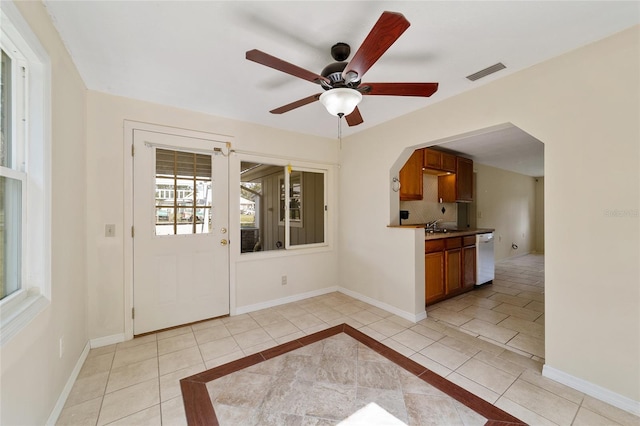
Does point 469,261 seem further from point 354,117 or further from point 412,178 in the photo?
point 354,117

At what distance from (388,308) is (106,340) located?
3.09 meters

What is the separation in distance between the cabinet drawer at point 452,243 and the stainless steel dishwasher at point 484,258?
22.6 inches

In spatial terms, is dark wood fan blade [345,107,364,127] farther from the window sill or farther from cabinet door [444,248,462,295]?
cabinet door [444,248,462,295]

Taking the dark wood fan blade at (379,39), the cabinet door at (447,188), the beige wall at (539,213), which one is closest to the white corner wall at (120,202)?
the dark wood fan blade at (379,39)

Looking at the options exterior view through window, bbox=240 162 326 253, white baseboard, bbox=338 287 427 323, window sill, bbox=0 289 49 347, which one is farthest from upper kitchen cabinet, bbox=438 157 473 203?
window sill, bbox=0 289 49 347

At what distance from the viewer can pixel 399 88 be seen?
1736 millimetres

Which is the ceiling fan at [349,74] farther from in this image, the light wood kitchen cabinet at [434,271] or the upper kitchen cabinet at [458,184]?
the upper kitchen cabinet at [458,184]

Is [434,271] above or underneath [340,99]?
underneath

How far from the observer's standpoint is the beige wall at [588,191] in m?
1.67

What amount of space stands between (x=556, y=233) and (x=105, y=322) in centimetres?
407

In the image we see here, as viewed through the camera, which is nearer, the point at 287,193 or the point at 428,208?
the point at 287,193

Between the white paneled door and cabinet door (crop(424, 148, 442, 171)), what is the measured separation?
2.93 metres

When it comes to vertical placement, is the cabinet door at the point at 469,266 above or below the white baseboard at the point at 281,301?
above

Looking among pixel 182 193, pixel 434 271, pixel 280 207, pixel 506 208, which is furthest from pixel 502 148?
pixel 182 193
